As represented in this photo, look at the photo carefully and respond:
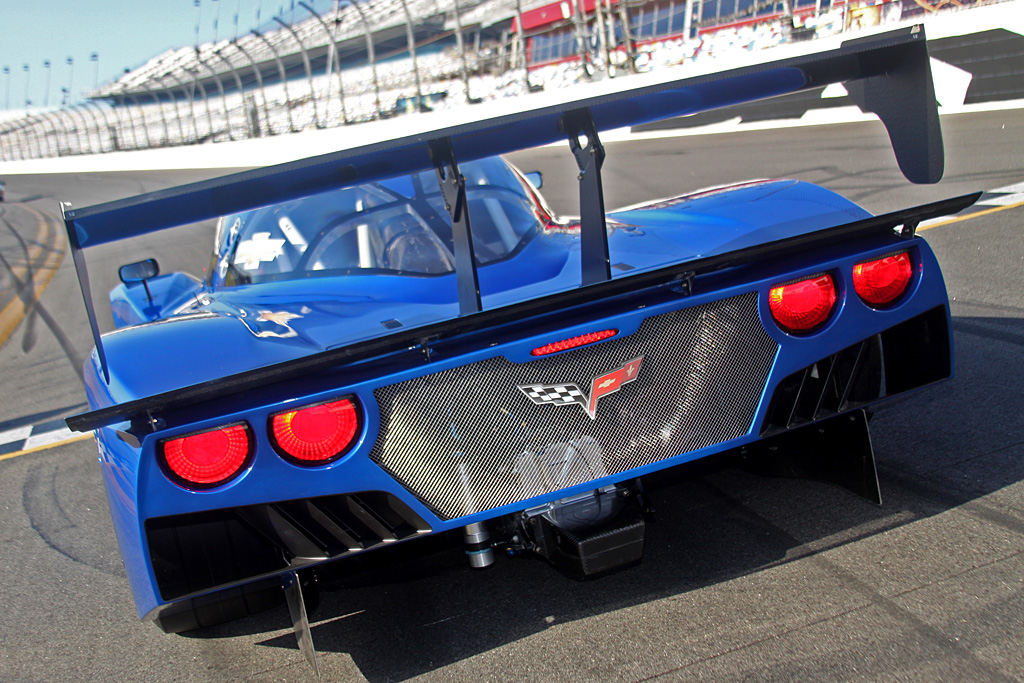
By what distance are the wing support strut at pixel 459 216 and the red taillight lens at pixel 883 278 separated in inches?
40.1

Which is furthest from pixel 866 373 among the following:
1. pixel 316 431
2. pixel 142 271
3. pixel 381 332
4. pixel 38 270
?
pixel 38 270

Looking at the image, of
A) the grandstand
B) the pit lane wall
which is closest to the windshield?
the pit lane wall

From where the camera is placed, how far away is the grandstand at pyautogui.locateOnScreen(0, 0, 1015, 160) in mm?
24031

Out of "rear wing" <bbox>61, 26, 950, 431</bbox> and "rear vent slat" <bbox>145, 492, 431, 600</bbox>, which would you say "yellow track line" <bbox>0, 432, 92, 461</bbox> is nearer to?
"rear wing" <bbox>61, 26, 950, 431</bbox>

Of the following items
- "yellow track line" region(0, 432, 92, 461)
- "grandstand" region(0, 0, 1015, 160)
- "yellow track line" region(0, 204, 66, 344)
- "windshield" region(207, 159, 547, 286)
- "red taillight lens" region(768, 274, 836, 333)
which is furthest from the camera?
"grandstand" region(0, 0, 1015, 160)

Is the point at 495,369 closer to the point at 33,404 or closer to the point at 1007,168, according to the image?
the point at 33,404

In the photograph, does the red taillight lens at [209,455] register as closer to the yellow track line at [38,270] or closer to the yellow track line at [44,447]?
the yellow track line at [44,447]

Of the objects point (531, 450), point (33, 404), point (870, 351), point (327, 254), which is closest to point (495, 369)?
point (531, 450)

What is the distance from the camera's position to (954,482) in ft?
9.18

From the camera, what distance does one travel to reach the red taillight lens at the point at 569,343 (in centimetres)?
206

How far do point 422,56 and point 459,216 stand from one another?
2500 inches

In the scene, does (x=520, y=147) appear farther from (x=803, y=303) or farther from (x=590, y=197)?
(x=803, y=303)

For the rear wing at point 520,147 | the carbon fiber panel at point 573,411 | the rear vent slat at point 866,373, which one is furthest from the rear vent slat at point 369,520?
the rear vent slat at point 866,373

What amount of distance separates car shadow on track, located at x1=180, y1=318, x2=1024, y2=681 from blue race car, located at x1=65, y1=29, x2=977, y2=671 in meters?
0.21
